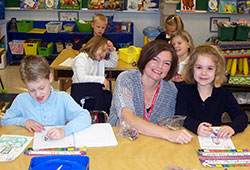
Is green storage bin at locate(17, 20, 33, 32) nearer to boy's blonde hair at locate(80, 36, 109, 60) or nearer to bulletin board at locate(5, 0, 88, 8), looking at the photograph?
bulletin board at locate(5, 0, 88, 8)

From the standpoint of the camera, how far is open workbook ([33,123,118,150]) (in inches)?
65.6

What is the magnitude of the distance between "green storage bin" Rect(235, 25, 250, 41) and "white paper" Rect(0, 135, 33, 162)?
3.04 metres

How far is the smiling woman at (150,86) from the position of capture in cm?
212

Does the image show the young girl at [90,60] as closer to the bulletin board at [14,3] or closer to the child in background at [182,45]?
the child in background at [182,45]

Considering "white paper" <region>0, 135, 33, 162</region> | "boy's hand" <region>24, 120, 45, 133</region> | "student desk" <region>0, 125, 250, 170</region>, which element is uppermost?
"boy's hand" <region>24, 120, 45, 133</region>

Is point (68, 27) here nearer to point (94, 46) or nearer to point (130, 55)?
point (130, 55)

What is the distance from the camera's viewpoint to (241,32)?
3.90 meters

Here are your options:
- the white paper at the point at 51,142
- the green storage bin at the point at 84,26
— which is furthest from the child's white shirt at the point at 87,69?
the green storage bin at the point at 84,26

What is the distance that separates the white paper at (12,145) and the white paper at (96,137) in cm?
28

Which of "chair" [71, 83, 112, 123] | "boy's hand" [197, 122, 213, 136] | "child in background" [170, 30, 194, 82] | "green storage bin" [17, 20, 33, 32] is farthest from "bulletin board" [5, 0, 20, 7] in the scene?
"boy's hand" [197, 122, 213, 136]

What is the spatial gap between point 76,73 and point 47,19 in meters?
3.27

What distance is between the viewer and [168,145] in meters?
1.71

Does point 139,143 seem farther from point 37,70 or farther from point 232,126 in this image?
point 37,70

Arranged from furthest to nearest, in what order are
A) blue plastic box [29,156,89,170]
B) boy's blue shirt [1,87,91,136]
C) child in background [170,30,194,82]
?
child in background [170,30,194,82] < boy's blue shirt [1,87,91,136] < blue plastic box [29,156,89,170]
